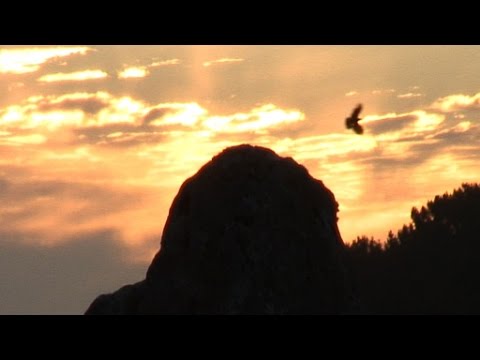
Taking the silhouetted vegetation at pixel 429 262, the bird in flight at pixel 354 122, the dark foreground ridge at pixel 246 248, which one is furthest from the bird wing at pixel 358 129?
the silhouetted vegetation at pixel 429 262

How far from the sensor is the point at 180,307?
17656 millimetres

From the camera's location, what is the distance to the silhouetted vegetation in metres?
21.8

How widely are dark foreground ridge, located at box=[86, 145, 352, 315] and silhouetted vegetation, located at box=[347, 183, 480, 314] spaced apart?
1916 millimetres

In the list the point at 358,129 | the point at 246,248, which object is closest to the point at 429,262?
the point at 246,248

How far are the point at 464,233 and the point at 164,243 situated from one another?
9299 millimetres

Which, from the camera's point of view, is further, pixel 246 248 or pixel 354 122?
pixel 246 248

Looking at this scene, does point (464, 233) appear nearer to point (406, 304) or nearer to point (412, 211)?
point (412, 211)

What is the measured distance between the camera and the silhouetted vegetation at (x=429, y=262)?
21.8 meters

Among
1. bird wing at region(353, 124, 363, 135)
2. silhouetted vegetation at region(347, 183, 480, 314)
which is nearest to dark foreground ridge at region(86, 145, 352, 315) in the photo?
silhouetted vegetation at region(347, 183, 480, 314)

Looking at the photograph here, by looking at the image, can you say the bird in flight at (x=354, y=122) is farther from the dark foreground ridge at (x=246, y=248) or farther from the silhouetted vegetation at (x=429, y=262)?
the silhouetted vegetation at (x=429, y=262)

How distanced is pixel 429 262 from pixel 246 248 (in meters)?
7.16

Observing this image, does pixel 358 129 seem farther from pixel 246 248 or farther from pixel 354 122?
pixel 246 248

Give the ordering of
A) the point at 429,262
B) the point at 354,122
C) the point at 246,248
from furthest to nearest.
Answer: the point at 429,262
the point at 246,248
the point at 354,122

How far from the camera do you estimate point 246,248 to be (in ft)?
58.7
